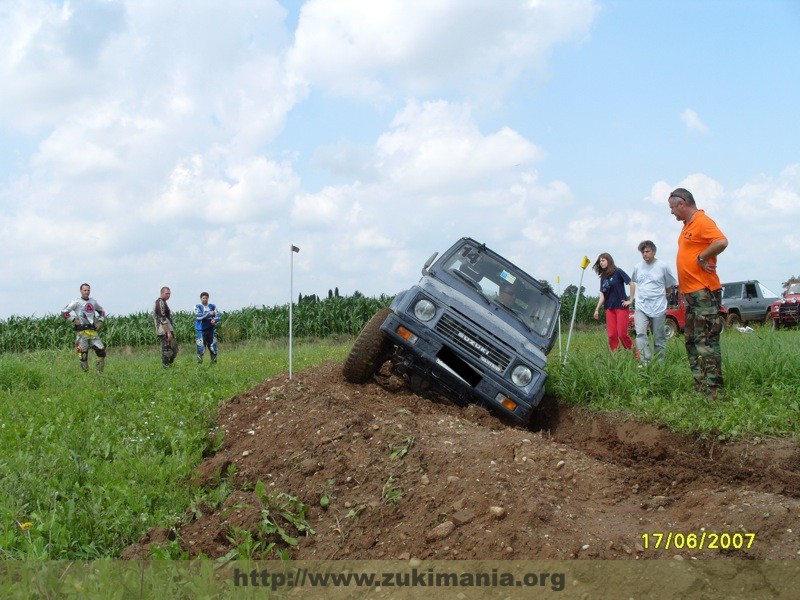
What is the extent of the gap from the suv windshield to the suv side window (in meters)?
18.7

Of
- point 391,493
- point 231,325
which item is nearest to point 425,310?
point 391,493

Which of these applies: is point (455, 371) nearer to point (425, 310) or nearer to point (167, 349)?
point (425, 310)

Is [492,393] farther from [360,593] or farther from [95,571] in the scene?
[95,571]

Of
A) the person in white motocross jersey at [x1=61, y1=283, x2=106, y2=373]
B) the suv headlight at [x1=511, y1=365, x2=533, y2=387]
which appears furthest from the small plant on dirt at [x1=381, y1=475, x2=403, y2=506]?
the person in white motocross jersey at [x1=61, y1=283, x2=106, y2=373]

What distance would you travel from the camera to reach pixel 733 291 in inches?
973

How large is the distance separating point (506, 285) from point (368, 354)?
1902 mm

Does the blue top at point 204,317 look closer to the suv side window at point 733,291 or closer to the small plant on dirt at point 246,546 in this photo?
the small plant on dirt at point 246,546

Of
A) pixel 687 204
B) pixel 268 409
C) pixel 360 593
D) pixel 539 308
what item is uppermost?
pixel 687 204

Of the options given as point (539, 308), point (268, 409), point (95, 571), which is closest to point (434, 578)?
point (95, 571)

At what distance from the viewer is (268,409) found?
23.0 feet

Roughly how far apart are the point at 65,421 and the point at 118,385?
8.00 feet

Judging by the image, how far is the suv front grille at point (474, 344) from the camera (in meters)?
6.84

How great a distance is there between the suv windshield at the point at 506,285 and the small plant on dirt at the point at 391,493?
11.9 ft

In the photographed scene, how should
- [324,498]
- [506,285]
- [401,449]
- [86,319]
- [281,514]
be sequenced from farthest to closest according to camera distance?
1. [86,319]
2. [506,285]
3. [401,449]
4. [324,498]
5. [281,514]
